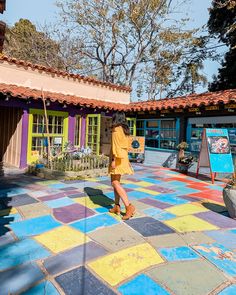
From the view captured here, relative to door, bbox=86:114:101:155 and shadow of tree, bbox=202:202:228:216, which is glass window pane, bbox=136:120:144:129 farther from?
shadow of tree, bbox=202:202:228:216

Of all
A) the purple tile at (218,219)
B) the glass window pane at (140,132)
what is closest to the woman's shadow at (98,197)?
the purple tile at (218,219)

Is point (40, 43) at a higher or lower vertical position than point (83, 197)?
higher

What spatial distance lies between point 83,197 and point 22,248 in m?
2.51

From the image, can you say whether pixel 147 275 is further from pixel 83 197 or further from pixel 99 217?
pixel 83 197

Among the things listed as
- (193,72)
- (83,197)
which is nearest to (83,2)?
(193,72)

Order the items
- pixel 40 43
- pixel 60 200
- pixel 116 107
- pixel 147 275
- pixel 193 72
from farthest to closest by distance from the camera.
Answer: pixel 193 72 < pixel 40 43 < pixel 116 107 < pixel 60 200 < pixel 147 275

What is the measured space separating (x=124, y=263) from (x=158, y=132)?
9.58 meters

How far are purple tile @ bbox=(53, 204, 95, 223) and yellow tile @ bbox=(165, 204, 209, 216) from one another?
64.5 inches

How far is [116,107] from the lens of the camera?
1194 cm

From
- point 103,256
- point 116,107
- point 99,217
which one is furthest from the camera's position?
point 116,107

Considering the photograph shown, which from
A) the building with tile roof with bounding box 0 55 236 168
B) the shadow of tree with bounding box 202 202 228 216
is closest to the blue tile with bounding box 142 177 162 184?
the shadow of tree with bounding box 202 202 228 216

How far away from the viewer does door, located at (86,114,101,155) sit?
10.6 metres

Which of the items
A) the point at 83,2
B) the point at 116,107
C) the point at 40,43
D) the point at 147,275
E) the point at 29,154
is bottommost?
the point at 147,275

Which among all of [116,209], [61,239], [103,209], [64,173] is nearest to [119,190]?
[116,209]
